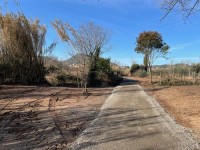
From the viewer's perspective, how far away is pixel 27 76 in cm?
2055

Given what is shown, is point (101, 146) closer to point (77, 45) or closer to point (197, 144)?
point (197, 144)

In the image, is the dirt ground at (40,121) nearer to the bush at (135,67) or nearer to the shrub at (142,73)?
the shrub at (142,73)

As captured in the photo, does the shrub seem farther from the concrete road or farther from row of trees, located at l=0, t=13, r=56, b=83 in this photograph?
the concrete road

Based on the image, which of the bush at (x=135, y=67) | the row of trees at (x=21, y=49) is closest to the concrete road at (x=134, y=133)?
the row of trees at (x=21, y=49)

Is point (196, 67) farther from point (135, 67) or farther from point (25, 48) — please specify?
point (25, 48)

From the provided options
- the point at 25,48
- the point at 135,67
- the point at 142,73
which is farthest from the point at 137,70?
the point at 25,48

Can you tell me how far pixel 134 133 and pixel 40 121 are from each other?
323cm

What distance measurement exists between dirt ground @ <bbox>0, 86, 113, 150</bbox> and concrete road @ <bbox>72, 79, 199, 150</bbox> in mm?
503

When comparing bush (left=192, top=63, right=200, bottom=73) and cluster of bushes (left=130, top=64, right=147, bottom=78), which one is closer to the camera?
bush (left=192, top=63, right=200, bottom=73)

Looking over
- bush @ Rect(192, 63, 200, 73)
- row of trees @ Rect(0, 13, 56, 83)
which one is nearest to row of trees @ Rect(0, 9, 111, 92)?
row of trees @ Rect(0, 13, 56, 83)

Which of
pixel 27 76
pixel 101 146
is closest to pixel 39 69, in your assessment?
pixel 27 76

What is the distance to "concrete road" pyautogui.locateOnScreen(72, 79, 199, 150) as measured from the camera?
664 cm

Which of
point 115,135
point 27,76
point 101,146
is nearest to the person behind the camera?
point 101,146

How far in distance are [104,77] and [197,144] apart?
22476 mm
